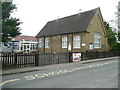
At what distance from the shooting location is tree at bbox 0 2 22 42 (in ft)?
35.2

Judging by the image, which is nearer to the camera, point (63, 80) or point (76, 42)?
point (63, 80)

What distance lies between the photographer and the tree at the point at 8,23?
1072 cm

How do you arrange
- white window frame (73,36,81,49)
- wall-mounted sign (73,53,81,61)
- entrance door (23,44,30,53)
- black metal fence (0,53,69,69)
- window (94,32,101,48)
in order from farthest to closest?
entrance door (23,44,30,53) < window (94,32,101,48) < white window frame (73,36,81,49) < wall-mounted sign (73,53,81,61) < black metal fence (0,53,69,69)

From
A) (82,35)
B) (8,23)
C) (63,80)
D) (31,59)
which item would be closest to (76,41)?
(82,35)

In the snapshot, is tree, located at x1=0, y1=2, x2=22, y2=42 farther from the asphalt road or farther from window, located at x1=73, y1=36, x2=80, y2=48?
window, located at x1=73, y1=36, x2=80, y2=48

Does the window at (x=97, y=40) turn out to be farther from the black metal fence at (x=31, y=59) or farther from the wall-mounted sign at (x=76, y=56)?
the wall-mounted sign at (x=76, y=56)

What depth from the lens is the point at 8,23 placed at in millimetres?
11141

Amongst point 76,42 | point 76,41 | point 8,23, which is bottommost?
point 76,42

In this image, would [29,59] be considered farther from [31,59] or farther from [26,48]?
[26,48]

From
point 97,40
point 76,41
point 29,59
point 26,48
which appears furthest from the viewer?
point 26,48

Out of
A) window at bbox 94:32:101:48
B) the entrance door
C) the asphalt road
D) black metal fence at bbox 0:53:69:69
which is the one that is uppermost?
window at bbox 94:32:101:48

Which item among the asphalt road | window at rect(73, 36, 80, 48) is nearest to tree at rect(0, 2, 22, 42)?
the asphalt road

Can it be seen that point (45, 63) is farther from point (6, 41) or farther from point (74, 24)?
point (74, 24)

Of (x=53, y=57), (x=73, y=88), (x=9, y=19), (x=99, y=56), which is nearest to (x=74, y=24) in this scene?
(x=99, y=56)
